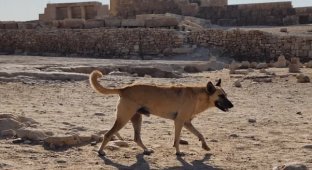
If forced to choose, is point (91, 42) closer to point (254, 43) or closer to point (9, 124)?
point (254, 43)

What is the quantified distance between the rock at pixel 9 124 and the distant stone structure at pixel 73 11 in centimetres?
2545

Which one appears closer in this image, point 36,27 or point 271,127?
point 271,127

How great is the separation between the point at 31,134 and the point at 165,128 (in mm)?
2207

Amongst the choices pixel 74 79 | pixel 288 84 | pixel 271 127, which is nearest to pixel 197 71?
pixel 288 84

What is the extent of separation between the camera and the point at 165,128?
834 cm

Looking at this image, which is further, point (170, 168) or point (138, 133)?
point (138, 133)

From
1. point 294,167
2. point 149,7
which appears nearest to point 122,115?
point 294,167

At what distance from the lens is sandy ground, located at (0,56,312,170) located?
6.27m

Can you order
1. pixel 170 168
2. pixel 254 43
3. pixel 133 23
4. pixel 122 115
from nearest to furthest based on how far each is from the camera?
pixel 170 168, pixel 122 115, pixel 254 43, pixel 133 23

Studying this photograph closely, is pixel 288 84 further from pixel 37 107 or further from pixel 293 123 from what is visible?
pixel 37 107

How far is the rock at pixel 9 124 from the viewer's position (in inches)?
291

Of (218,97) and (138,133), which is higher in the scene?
(218,97)

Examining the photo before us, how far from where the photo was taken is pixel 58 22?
28047 mm

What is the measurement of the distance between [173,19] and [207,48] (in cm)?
280
